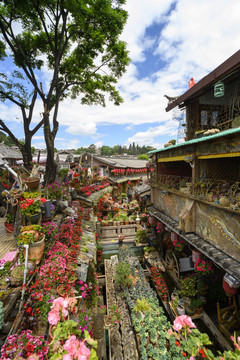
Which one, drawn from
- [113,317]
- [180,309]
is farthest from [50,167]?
[180,309]

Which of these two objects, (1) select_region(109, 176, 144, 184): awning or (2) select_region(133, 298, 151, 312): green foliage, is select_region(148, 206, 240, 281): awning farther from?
(1) select_region(109, 176, 144, 184): awning

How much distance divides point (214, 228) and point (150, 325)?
441cm

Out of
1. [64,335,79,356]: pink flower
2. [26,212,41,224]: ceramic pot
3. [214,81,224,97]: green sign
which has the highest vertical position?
[214,81,224,97]: green sign

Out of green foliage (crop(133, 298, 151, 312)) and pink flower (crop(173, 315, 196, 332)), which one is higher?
pink flower (crop(173, 315, 196, 332))

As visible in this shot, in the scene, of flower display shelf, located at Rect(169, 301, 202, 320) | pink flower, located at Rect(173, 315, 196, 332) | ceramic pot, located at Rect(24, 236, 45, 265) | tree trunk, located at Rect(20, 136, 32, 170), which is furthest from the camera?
tree trunk, located at Rect(20, 136, 32, 170)

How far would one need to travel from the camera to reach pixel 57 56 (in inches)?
380

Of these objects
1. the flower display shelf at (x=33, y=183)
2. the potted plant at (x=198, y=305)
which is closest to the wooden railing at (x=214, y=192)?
the potted plant at (x=198, y=305)

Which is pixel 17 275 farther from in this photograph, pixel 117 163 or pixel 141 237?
pixel 117 163

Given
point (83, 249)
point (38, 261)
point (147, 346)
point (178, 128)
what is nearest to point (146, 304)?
point (147, 346)

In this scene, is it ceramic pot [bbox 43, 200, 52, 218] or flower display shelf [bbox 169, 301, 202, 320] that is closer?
ceramic pot [bbox 43, 200, 52, 218]

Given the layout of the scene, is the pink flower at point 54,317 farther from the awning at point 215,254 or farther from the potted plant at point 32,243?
the awning at point 215,254

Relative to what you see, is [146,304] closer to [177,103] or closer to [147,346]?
[147,346]

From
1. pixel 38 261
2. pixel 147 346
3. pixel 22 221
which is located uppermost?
pixel 22 221

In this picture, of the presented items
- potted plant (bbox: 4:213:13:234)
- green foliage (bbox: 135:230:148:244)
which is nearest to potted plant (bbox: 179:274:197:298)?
green foliage (bbox: 135:230:148:244)
